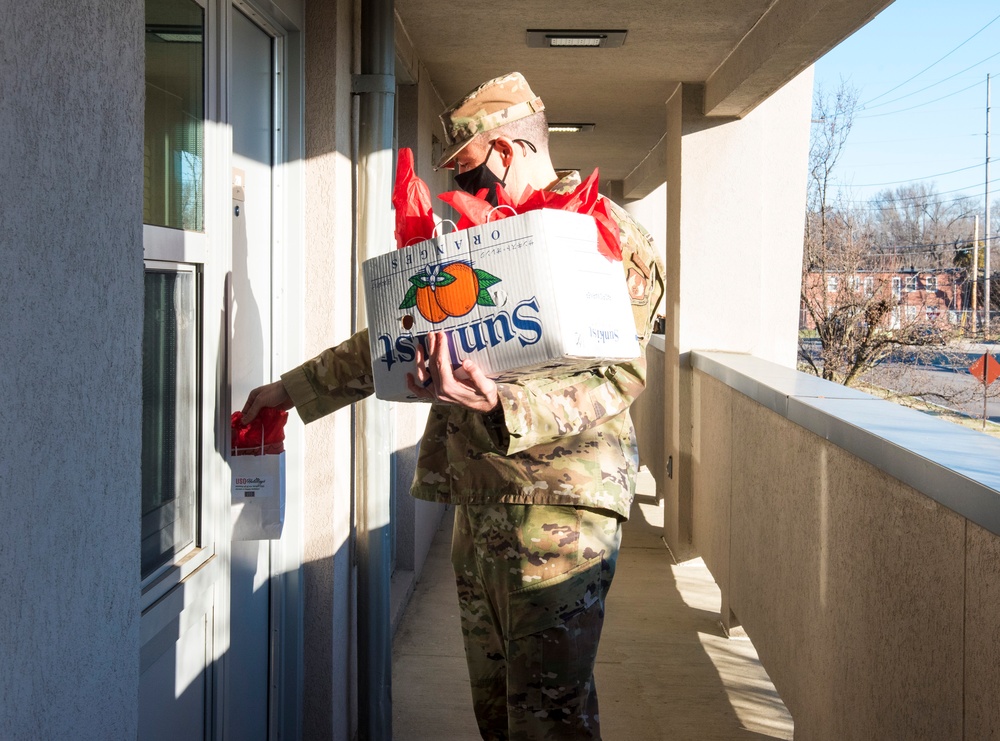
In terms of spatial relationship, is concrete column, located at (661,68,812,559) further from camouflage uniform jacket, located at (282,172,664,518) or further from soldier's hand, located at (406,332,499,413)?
soldier's hand, located at (406,332,499,413)

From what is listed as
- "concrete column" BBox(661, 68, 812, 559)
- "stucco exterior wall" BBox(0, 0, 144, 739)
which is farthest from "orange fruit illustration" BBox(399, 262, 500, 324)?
"concrete column" BBox(661, 68, 812, 559)

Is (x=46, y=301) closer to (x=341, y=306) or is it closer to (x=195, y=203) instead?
(x=195, y=203)

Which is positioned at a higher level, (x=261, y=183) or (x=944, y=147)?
(x=944, y=147)

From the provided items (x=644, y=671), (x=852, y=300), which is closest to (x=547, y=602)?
(x=644, y=671)

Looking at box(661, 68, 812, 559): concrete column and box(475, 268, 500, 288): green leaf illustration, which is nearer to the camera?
box(475, 268, 500, 288): green leaf illustration

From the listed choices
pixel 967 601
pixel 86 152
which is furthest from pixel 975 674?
pixel 86 152

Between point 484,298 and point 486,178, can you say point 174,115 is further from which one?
point 484,298

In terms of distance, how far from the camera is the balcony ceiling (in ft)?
12.8

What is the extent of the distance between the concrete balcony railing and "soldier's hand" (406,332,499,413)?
2.90 ft

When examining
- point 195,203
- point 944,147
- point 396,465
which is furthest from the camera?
point 944,147

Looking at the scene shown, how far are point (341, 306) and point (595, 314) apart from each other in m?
1.34

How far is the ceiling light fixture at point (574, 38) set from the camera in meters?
4.45

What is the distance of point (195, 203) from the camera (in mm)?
2127

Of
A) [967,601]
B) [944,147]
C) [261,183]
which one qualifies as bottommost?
[967,601]
